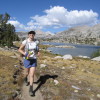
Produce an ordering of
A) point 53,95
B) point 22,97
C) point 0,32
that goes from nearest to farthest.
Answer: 1. point 22,97
2. point 53,95
3. point 0,32

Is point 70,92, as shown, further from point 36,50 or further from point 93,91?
point 36,50

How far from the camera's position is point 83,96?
29.3 ft

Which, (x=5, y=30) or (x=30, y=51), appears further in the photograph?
(x=5, y=30)

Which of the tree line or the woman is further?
the tree line

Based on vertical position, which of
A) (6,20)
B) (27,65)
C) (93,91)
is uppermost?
(6,20)

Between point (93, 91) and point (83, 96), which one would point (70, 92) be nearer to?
point (83, 96)

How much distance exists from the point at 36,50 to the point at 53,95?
265cm

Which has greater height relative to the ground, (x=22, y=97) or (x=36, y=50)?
(x=36, y=50)

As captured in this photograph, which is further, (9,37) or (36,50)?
(9,37)

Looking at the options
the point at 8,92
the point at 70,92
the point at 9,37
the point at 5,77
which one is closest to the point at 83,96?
the point at 70,92

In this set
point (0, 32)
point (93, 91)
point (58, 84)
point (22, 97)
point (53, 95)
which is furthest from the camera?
point (0, 32)

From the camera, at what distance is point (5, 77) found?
36.0ft

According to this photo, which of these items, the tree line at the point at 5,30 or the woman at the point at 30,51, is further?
the tree line at the point at 5,30

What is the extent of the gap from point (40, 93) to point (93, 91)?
3260 mm
